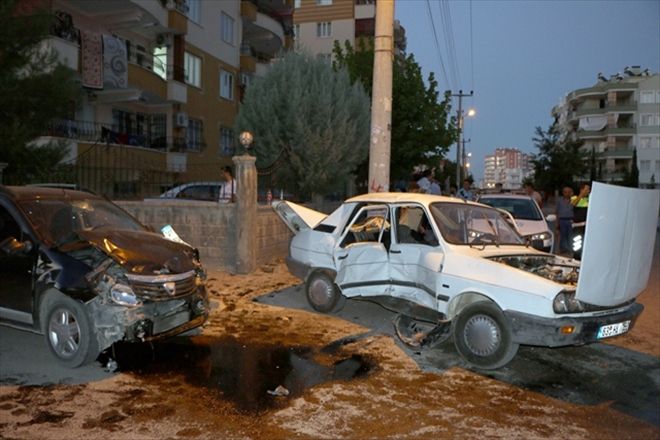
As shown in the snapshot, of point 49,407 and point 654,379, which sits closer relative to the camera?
point 49,407

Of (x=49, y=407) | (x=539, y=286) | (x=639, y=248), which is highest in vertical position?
(x=639, y=248)

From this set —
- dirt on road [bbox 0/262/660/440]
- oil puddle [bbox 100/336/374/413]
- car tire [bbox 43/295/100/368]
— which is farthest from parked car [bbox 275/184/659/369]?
car tire [bbox 43/295/100/368]

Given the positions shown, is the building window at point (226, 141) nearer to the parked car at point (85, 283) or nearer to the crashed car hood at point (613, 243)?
the parked car at point (85, 283)

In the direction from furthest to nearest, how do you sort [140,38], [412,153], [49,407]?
[140,38] → [412,153] → [49,407]

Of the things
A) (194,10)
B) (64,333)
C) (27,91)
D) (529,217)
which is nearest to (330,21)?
(194,10)

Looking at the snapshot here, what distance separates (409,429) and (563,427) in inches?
46.8

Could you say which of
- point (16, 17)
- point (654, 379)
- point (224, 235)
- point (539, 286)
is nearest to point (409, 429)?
point (539, 286)

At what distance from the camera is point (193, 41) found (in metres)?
25.2

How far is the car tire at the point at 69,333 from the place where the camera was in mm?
5340

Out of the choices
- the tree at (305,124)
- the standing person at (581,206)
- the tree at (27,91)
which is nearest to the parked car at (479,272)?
the standing person at (581,206)

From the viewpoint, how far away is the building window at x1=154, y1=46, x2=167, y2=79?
23594 mm

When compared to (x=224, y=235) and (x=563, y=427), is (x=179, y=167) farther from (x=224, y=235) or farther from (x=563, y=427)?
(x=563, y=427)

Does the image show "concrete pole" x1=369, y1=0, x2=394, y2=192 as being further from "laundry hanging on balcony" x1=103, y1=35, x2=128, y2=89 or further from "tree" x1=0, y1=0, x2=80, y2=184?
"laundry hanging on balcony" x1=103, y1=35, x2=128, y2=89

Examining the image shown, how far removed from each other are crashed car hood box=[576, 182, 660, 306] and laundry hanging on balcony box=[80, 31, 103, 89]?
16.9 m
